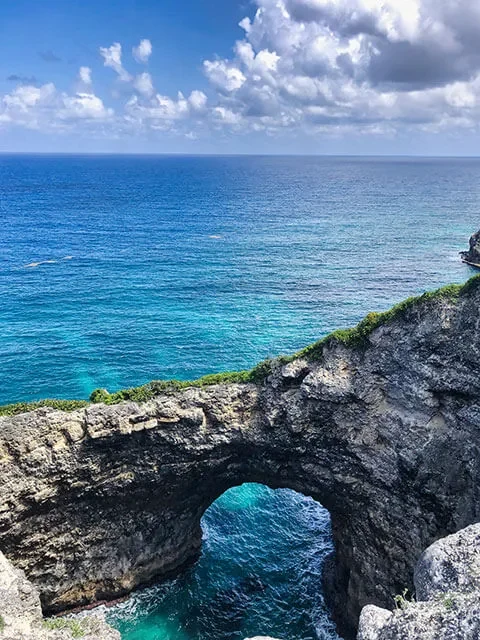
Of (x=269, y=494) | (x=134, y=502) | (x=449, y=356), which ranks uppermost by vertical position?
(x=449, y=356)

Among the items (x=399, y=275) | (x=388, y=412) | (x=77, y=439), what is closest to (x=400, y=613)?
(x=388, y=412)

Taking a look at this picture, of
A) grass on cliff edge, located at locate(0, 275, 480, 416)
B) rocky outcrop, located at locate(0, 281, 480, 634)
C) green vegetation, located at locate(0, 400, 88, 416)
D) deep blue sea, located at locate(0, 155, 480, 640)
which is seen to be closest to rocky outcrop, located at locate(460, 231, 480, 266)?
deep blue sea, located at locate(0, 155, 480, 640)

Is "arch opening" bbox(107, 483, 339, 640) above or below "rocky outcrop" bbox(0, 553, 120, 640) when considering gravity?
below

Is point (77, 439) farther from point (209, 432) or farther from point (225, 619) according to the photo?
point (225, 619)

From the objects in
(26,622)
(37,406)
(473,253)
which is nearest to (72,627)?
(26,622)

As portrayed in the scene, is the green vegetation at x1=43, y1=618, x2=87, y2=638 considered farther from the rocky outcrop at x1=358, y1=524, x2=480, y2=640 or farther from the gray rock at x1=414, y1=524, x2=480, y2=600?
the gray rock at x1=414, y1=524, x2=480, y2=600

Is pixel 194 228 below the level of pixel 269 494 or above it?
above

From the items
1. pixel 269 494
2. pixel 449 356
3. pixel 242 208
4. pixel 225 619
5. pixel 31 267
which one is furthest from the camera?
pixel 242 208
